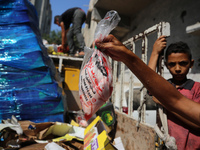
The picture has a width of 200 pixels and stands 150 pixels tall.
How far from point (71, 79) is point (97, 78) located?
253 cm

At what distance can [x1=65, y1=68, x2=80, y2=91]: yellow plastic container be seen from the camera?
10.5ft

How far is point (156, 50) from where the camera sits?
1200mm

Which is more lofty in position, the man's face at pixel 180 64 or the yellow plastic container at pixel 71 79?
the man's face at pixel 180 64

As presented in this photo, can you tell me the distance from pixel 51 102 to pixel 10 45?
999 mm

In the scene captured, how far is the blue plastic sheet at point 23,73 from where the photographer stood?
179cm

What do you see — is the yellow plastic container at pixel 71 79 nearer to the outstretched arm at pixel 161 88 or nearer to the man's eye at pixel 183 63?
the man's eye at pixel 183 63

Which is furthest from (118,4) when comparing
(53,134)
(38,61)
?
(53,134)

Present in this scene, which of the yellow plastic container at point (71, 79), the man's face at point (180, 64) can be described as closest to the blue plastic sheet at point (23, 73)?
the yellow plastic container at point (71, 79)

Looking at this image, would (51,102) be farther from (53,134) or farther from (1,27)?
(1,27)

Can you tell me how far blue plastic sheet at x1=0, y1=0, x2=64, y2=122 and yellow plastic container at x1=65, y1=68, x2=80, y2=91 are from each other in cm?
116

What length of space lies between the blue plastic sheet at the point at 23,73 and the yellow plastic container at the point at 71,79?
Result: 116 centimetres

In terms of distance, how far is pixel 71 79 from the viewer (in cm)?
326

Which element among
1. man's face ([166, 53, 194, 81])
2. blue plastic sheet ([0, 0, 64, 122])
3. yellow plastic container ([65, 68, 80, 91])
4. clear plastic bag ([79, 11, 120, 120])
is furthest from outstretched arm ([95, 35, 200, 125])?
yellow plastic container ([65, 68, 80, 91])

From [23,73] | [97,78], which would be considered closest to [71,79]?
[23,73]
